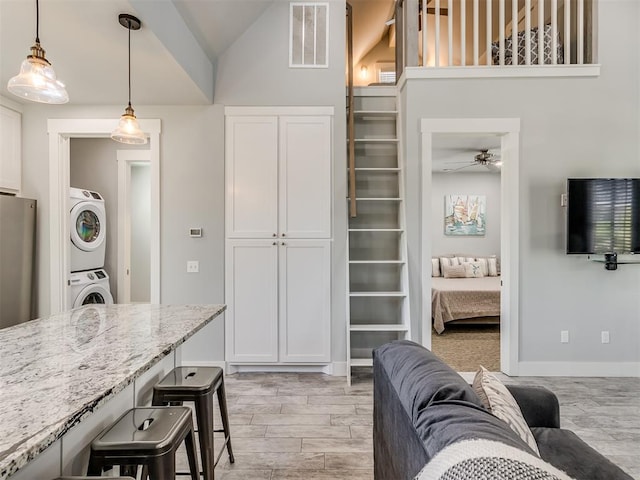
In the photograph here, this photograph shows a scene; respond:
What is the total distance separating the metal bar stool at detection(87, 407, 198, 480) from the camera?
1174 mm

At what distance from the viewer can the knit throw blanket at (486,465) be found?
0.68m

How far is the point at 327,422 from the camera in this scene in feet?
8.46

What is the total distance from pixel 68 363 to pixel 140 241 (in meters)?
5.09

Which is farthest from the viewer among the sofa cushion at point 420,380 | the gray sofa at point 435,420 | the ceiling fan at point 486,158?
the ceiling fan at point 486,158

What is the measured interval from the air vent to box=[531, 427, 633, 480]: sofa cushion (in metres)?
3.41

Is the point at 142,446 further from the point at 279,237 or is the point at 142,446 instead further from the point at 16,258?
the point at 16,258

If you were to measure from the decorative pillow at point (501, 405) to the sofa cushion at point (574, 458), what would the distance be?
0.16m

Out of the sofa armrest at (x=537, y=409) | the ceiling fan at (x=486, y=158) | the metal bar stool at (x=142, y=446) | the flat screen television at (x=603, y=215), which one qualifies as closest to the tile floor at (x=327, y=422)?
the sofa armrest at (x=537, y=409)

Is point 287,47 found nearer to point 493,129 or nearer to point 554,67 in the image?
point 493,129

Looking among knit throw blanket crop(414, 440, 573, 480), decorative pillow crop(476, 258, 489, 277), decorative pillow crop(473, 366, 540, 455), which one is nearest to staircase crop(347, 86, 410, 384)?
decorative pillow crop(473, 366, 540, 455)

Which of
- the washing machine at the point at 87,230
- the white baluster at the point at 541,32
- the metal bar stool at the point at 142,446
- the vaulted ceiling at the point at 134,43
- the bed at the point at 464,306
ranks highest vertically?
the white baluster at the point at 541,32

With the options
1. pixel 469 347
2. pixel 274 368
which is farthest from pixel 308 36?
pixel 469 347

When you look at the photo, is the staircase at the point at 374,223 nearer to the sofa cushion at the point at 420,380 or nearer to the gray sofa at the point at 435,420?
the gray sofa at the point at 435,420

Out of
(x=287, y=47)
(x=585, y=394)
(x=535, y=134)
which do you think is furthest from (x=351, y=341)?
(x=287, y=47)
